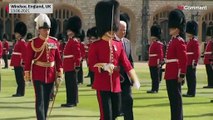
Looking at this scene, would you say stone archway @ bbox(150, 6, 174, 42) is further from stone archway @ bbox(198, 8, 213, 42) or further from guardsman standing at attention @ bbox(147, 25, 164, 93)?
guardsman standing at attention @ bbox(147, 25, 164, 93)

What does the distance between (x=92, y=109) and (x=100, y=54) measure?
3.97 metres

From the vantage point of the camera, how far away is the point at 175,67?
9.44 metres

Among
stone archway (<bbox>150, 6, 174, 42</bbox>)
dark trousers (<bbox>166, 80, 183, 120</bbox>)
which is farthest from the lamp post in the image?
dark trousers (<bbox>166, 80, 183, 120</bbox>)

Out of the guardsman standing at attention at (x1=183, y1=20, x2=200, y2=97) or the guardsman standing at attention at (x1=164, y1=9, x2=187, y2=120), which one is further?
the guardsman standing at attention at (x1=183, y1=20, x2=200, y2=97)

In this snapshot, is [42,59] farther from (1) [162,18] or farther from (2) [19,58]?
(1) [162,18]

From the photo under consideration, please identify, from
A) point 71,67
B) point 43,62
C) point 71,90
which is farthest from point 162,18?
point 43,62

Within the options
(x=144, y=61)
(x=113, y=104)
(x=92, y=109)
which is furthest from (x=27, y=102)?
(x=144, y=61)

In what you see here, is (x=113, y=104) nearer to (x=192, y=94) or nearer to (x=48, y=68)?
(x=48, y=68)

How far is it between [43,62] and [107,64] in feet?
5.27

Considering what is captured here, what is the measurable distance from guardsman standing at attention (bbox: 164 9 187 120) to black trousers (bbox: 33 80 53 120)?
5.95 feet

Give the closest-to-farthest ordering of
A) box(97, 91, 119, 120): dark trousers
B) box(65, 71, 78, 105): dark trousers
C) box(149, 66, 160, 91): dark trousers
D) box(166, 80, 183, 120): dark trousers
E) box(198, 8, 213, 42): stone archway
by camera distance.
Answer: box(97, 91, 119, 120): dark trousers
box(166, 80, 183, 120): dark trousers
box(65, 71, 78, 105): dark trousers
box(149, 66, 160, 91): dark trousers
box(198, 8, 213, 42): stone archway

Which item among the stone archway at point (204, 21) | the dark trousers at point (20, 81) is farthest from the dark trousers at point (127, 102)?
the stone archway at point (204, 21)

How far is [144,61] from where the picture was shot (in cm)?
3431

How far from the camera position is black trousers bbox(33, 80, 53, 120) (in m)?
8.32
